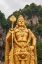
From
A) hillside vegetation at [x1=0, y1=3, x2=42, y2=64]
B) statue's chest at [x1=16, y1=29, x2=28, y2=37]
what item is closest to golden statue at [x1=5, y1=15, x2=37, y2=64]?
statue's chest at [x1=16, y1=29, x2=28, y2=37]

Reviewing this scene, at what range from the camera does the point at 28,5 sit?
67750 mm

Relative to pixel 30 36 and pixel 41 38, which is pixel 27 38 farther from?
pixel 41 38

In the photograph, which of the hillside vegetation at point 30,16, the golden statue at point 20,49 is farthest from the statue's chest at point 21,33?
the hillside vegetation at point 30,16

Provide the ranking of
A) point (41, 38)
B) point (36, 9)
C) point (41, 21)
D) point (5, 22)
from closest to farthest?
Result: point (41, 38) < point (5, 22) < point (41, 21) < point (36, 9)

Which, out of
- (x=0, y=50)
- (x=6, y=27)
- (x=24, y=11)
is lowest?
(x=0, y=50)

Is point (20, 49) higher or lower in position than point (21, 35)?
lower

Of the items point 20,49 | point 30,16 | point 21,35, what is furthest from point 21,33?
point 30,16

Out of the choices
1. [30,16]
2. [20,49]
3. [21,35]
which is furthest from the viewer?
[30,16]

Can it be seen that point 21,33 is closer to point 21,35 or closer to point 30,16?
point 21,35

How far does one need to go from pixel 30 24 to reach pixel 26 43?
4617 centimetres

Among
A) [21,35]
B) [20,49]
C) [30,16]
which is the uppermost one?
[30,16]

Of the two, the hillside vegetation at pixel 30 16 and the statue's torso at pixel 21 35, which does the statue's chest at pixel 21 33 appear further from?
the hillside vegetation at pixel 30 16

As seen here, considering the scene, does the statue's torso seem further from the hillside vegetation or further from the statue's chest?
the hillside vegetation

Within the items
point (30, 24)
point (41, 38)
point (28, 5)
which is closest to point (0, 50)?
point (41, 38)
